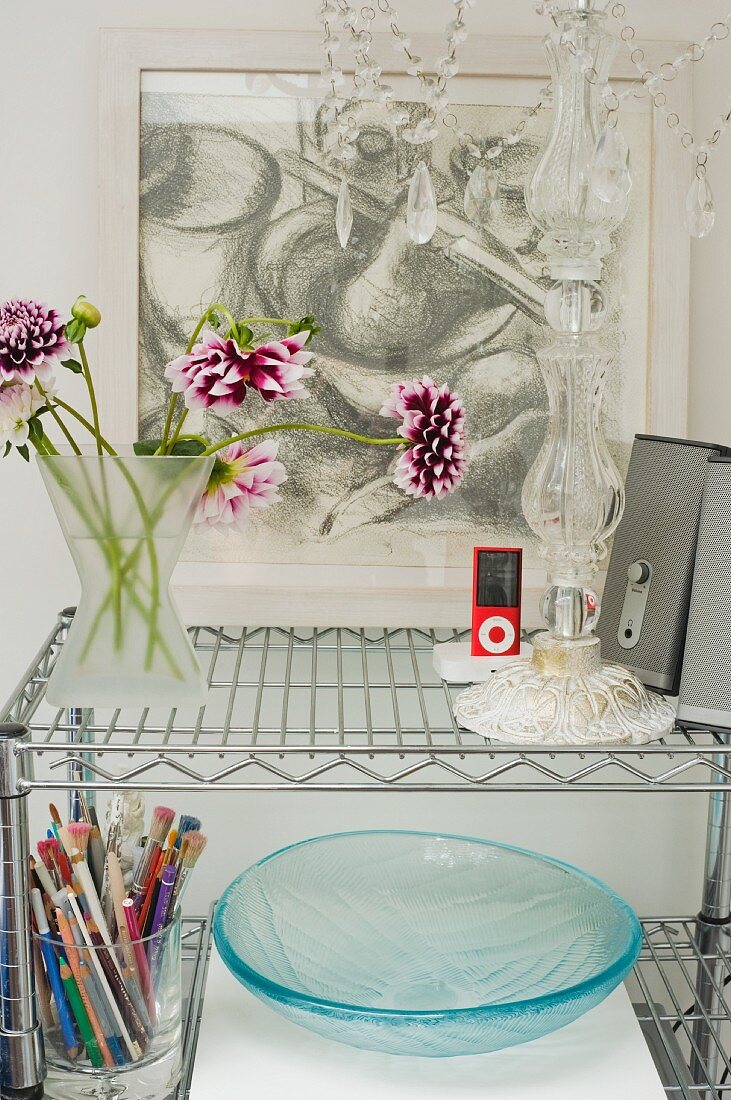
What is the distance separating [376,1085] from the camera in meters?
0.81

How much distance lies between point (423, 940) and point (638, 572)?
14.9 inches

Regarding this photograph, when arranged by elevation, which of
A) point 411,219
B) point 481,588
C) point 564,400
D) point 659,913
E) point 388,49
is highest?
point 388,49

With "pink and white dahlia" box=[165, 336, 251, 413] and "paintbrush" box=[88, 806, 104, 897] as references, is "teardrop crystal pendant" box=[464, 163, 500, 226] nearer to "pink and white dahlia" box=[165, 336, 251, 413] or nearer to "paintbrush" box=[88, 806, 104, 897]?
"pink and white dahlia" box=[165, 336, 251, 413]

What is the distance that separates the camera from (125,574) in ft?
2.72

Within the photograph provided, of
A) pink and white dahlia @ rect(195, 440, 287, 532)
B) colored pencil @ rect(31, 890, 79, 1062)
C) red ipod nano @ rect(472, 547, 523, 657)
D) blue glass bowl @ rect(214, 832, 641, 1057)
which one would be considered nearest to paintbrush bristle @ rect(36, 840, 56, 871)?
colored pencil @ rect(31, 890, 79, 1062)

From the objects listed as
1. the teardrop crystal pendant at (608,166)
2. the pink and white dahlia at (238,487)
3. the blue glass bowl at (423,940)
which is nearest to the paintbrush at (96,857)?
the blue glass bowl at (423,940)

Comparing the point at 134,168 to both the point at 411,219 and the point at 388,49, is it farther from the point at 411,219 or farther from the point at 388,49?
the point at 411,219

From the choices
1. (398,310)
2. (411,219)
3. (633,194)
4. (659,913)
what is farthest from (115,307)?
(659,913)

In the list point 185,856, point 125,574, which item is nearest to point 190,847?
point 185,856

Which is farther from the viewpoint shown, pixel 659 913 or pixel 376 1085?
pixel 659 913

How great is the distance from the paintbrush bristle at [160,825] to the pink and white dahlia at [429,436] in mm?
328

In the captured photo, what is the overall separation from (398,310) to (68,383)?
13.5 inches

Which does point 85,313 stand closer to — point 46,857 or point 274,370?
point 274,370

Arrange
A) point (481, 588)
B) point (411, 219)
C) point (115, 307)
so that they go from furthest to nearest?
point (115, 307) < point (481, 588) < point (411, 219)
